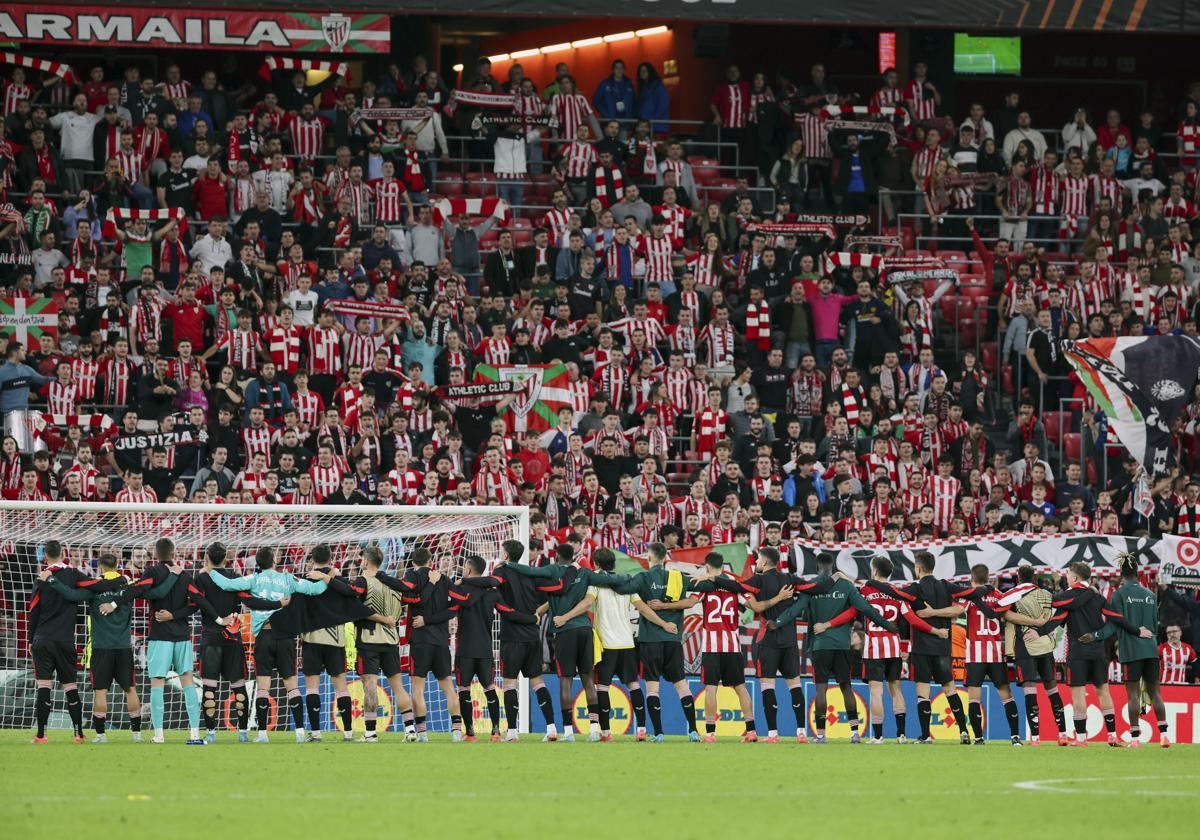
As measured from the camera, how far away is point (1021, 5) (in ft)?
97.3

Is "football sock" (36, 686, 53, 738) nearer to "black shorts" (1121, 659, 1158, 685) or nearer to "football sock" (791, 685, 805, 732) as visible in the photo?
"football sock" (791, 685, 805, 732)

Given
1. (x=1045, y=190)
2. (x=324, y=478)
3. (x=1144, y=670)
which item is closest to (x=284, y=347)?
(x=324, y=478)

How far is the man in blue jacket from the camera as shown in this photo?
31.7 meters

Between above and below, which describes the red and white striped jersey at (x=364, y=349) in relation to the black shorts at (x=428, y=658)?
above

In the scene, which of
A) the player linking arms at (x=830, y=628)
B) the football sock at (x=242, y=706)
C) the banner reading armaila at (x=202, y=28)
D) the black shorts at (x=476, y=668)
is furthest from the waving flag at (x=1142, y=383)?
the football sock at (x=242, y=706)

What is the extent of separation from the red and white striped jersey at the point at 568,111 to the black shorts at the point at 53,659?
50.3 feet

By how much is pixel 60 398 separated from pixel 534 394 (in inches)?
230

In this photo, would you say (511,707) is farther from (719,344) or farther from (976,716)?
(719,344)

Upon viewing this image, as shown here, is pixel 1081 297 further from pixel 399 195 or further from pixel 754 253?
pixel 399 195

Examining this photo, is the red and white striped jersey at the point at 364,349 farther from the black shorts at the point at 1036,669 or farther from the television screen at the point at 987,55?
the television screen at the point at 987,55

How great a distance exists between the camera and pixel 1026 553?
917 inches

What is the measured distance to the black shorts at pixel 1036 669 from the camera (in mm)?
19359

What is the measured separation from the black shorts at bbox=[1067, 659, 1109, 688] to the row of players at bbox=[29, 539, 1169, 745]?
19mm

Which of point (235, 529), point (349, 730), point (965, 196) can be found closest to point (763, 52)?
point (965, 196)
